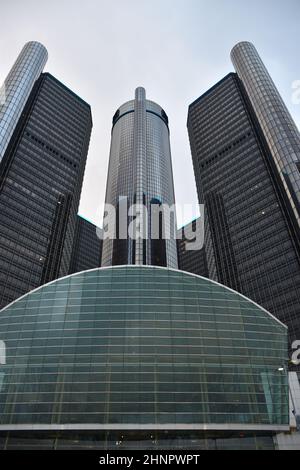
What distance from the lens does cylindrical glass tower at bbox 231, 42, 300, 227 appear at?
11014cm

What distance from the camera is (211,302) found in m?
46.5

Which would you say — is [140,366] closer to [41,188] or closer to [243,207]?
[243,207]

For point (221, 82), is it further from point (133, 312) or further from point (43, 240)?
point (133, 312)

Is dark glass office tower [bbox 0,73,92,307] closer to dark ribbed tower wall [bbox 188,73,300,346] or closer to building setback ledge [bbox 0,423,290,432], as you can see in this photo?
dark ribbed tower wall [bbox 188,73,300,346]

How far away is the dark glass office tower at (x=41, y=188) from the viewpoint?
4360 inches

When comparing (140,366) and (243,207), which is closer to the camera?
(140,366)

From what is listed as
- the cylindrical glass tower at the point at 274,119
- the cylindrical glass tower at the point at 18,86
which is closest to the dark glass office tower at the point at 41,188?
the cylindrical glass tower at the point at 18,86

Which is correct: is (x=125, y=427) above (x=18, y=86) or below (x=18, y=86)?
below

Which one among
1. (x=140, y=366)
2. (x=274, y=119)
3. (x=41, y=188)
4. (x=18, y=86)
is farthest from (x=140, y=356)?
(x=18, y=86)

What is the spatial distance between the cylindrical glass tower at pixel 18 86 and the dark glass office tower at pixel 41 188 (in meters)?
11.2

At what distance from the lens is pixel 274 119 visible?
414ft

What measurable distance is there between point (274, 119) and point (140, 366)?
117m

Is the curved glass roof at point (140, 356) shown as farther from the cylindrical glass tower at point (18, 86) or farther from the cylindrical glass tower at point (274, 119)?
the cylindrical glass tower at point (18, 86)

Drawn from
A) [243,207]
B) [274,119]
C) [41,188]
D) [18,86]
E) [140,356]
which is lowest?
[140,356]
